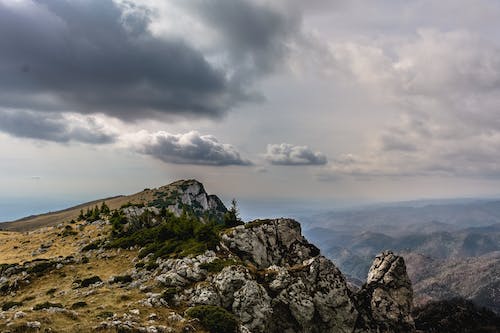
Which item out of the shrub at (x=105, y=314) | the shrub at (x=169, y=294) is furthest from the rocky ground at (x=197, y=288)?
the shrub at (x=169, y=294)

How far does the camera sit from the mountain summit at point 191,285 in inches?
1233

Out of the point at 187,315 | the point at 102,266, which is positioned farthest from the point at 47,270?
the point at 187,315

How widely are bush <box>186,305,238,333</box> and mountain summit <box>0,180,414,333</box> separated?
0.33 feet

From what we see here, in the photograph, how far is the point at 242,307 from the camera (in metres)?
39.1

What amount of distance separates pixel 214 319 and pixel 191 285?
10166 millimetres

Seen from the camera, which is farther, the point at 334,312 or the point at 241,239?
the point at 241,239

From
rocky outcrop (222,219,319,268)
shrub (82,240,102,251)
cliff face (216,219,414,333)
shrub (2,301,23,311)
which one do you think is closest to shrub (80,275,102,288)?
shrub (2,301,23,311)

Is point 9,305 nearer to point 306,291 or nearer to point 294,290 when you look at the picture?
point 294,290

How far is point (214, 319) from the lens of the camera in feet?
105

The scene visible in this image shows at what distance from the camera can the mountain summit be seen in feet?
103

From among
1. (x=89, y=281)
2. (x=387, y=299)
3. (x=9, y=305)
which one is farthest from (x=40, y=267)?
(x=387, y=299)

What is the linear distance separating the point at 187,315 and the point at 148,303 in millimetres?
4509

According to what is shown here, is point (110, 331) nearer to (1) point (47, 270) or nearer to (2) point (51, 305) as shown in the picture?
(2) point (51, 305)

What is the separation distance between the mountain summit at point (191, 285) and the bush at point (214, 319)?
100 millimetres
